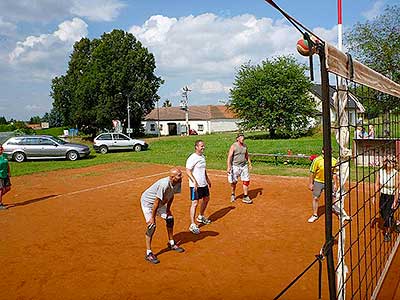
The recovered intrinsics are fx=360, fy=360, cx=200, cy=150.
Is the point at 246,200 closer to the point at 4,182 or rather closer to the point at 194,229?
the point at 194,229

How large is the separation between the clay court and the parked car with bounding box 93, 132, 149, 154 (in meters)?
14.1

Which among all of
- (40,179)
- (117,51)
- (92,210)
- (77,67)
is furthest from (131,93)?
(92,210)

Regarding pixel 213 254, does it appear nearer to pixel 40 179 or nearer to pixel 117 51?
pixel 40 179

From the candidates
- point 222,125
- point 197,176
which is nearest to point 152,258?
point 197,176

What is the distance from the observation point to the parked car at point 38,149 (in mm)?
21562

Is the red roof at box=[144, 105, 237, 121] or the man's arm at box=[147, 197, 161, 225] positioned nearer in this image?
the man's arm at box=[147, 197, 161, 225]

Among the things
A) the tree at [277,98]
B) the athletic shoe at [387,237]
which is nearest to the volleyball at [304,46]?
the athletic shoe at [387,237]

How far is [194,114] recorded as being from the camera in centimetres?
6188

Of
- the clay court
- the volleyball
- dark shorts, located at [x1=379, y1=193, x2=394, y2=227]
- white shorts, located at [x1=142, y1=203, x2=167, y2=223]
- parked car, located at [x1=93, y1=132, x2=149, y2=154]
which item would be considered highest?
the volleyball

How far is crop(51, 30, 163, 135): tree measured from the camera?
133ft

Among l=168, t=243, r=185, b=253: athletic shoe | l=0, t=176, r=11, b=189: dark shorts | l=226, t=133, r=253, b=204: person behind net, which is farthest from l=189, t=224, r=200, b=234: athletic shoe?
l=0, t=176, r=11, b=189: dark shorts

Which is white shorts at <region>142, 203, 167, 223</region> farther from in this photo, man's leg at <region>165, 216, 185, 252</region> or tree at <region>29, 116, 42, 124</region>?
tree at <region>29, 116, 42, 124</region>

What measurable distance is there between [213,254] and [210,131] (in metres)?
53.6

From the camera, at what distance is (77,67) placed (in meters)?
46.9
